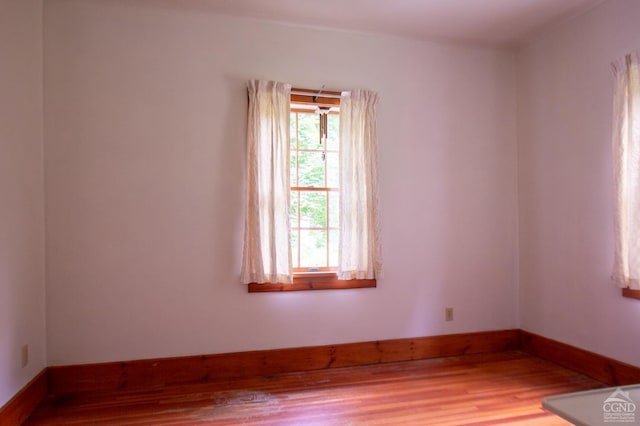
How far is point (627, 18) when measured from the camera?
2754 mm

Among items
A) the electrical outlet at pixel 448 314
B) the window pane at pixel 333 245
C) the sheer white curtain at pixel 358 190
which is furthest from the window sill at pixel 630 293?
the window pane at pixel 333 245

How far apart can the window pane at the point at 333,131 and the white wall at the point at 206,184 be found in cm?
28

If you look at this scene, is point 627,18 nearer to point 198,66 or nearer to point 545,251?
point 545,251

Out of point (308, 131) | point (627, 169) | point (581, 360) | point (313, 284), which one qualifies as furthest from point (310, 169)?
point (581, 360)

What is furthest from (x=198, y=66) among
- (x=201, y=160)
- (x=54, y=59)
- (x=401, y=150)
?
(x=401, y=150)

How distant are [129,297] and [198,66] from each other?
1.85m

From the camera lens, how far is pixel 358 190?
10.6ft

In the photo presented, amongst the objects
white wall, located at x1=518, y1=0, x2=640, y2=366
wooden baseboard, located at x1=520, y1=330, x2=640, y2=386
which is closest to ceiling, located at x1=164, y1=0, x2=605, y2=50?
white wall, located at x1=518, y1=0, x2=640, y2=366

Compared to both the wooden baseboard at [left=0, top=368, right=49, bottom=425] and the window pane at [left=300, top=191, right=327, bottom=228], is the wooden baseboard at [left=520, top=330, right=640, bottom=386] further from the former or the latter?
the wooden baseboard at [left=0, top=368, right=49, bottom=425]

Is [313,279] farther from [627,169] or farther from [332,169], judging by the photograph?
→ [627,169]

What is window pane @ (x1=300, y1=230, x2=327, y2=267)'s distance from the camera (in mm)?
3289

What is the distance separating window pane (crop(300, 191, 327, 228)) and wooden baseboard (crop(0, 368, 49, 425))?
6.95 ft

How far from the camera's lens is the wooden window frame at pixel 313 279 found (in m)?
3.14

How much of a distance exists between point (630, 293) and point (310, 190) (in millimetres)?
2449
